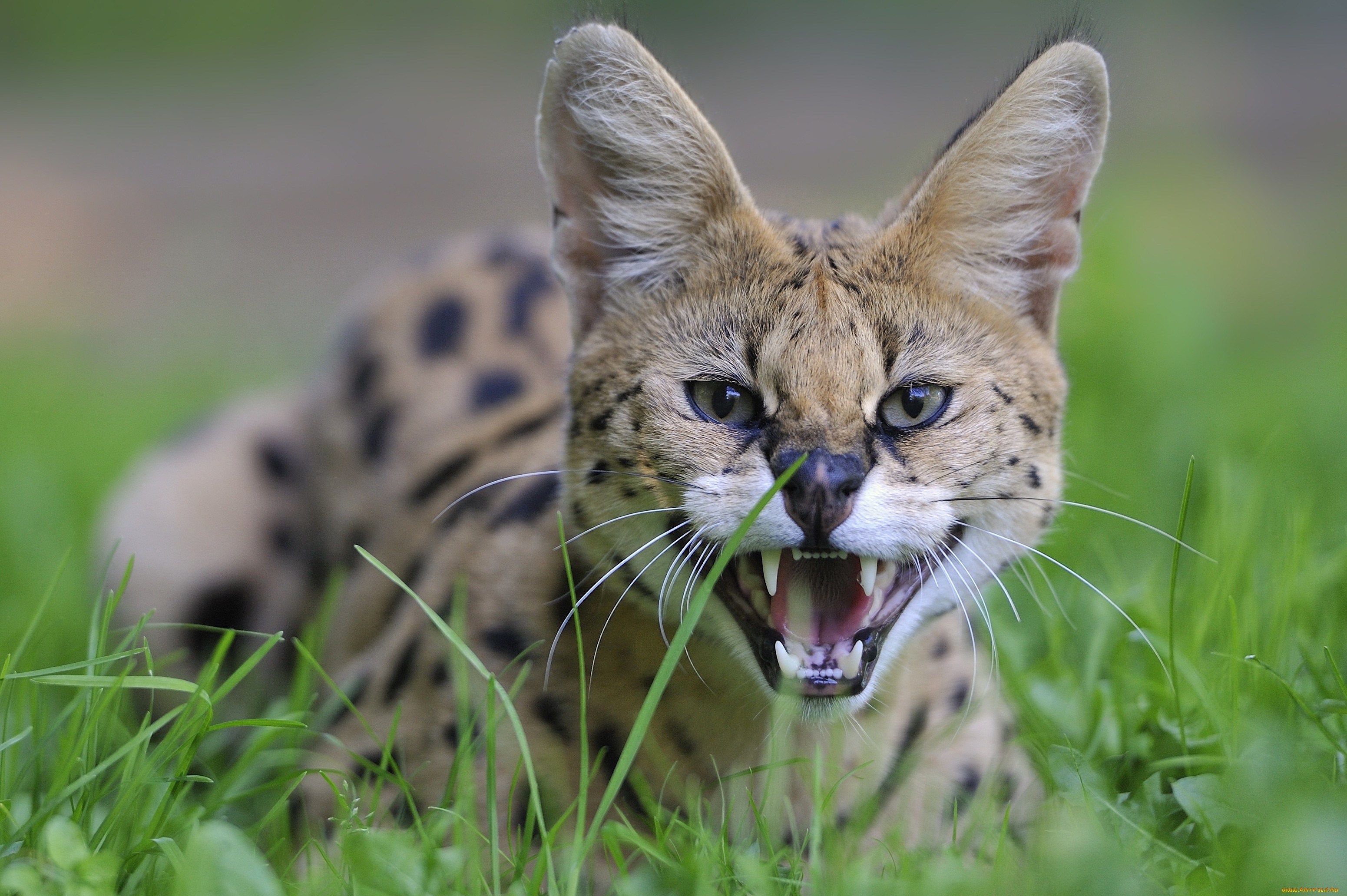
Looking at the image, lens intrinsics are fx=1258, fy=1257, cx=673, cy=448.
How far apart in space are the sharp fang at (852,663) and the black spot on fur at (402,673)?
4.04 feet

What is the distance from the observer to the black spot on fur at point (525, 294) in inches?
172

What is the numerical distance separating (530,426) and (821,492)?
1649 millimetres

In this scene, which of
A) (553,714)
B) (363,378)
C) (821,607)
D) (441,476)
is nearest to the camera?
(821,607)

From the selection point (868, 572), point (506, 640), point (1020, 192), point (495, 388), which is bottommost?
point (506, 640)

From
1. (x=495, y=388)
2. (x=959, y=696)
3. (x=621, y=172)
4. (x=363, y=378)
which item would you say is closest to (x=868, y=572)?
(x=959, y=696)

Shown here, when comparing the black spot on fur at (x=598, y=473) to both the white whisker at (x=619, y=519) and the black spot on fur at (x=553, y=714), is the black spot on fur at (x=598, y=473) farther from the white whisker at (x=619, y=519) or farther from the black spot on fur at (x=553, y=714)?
the black spot on fur at (x=553, y=714)

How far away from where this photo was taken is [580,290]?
3.08 m

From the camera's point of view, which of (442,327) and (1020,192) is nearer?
(1020,192)

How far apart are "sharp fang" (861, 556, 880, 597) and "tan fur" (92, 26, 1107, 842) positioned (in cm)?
6

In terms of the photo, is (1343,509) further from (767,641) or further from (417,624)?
(417,624)

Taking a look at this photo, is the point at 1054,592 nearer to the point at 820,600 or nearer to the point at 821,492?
the point at 820,600

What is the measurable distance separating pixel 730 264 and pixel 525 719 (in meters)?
1.16

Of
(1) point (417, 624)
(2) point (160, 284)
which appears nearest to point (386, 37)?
(2) point (160, 284)

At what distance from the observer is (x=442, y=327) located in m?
4.38
